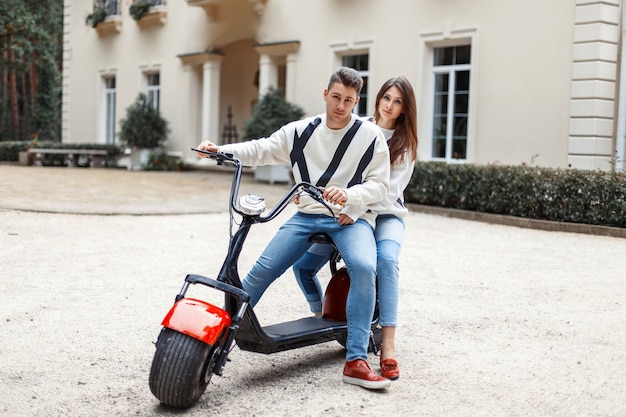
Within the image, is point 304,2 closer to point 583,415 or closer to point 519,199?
point 519,199

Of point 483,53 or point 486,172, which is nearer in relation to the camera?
point 486,172

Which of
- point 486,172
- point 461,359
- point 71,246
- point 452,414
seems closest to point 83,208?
point 71,246

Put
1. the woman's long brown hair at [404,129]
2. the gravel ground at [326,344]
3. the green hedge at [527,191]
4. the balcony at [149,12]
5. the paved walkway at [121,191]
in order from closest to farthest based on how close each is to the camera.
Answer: the gravel ground at [326,344] → the woman's long brown hair at [404,129] → the green hedge at [527,191] → the paved walkway at [121,191] → the balcony at [149,12]

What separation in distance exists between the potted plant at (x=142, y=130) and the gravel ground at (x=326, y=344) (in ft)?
31.3

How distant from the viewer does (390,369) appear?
3662 mm

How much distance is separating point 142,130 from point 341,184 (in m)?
15.7

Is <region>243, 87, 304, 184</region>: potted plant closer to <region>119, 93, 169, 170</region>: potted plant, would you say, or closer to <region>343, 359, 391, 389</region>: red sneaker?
<region>119, 93, 169, 170</region>: potted plant

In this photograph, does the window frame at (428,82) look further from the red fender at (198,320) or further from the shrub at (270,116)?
the red fender at (198,320)

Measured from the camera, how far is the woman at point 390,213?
148 inches

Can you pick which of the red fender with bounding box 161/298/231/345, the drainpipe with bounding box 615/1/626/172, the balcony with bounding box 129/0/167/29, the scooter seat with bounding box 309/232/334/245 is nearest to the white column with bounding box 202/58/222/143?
the balcony with bounding box 129/0/167/29

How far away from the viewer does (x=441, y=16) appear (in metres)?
12.6

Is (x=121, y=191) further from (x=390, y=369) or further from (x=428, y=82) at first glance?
(x=390, y=369)

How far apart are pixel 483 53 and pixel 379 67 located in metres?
2.30

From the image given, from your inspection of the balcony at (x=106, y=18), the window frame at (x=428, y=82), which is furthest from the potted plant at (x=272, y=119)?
the balcony at (x=106, y=18)
